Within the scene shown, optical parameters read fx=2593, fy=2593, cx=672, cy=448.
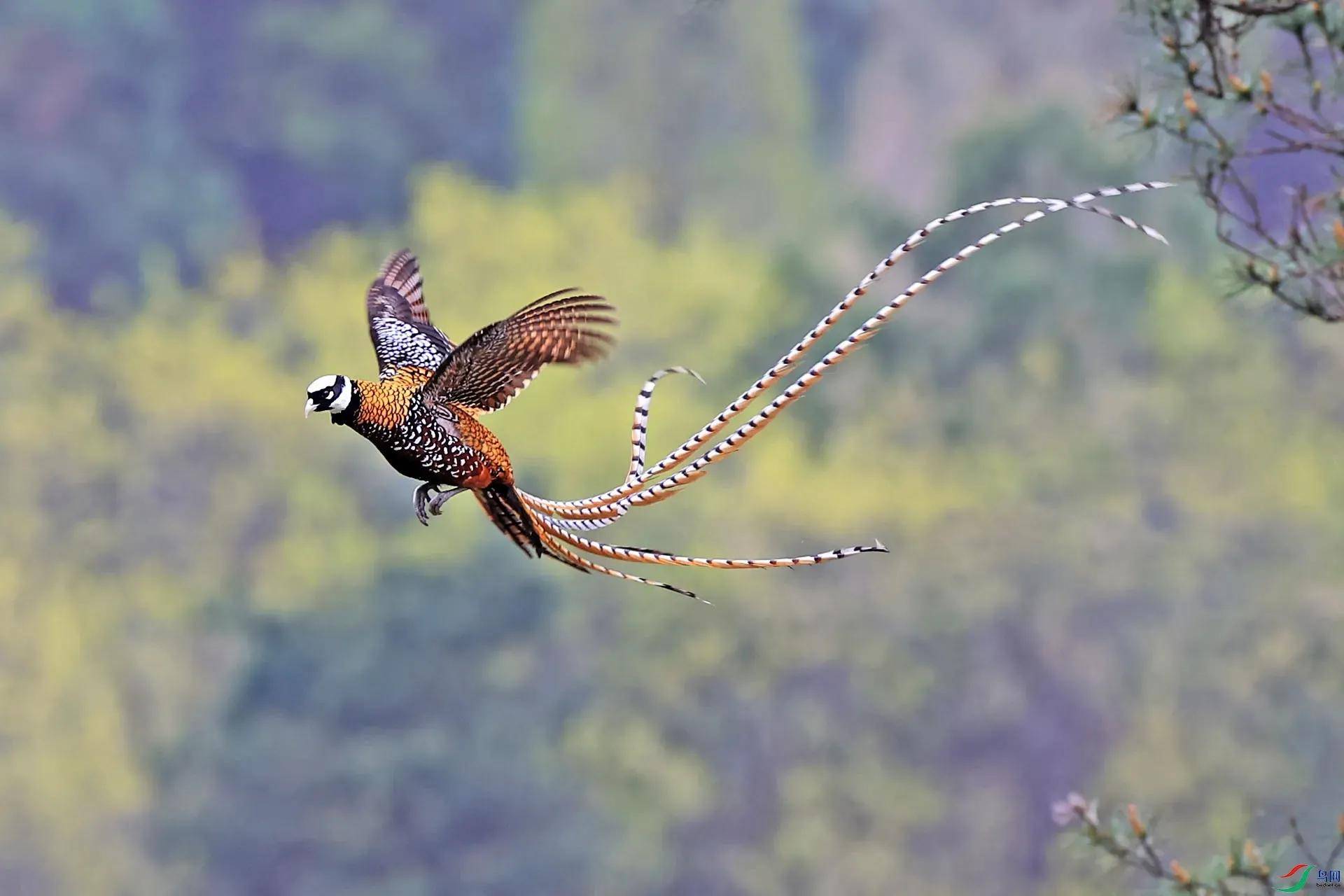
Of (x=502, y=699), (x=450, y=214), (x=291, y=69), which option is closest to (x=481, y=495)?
(x=502, y=699)

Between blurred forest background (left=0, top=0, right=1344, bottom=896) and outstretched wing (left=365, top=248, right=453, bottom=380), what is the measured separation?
18.8 meters

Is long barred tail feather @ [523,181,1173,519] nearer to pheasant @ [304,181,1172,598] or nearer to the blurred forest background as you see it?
pheasant @ [304,181,1172,598]

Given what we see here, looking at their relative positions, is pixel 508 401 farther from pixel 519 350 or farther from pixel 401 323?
pixel 401 323

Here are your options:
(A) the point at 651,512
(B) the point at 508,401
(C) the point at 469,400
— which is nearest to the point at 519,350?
(C) the point at 469,400

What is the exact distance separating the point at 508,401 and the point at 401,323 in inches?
18.0

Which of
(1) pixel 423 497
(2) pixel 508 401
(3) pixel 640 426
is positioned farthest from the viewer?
(2) pixel 508 401

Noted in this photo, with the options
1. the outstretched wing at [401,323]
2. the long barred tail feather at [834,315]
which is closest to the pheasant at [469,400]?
the outstretched wing at [401,323]

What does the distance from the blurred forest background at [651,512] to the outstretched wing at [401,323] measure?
61.5 feet

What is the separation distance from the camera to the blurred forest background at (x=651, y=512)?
30406mm

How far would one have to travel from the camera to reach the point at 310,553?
3612 cm

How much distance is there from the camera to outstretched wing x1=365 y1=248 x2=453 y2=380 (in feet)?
17.6

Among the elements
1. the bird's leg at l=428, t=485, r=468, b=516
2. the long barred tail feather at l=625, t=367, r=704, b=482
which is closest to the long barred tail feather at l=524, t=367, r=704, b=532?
the long barred tail feather at l=625, t=367, r=704, b=482

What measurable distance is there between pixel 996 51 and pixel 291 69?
12767 millimetres

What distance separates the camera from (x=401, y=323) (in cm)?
557
